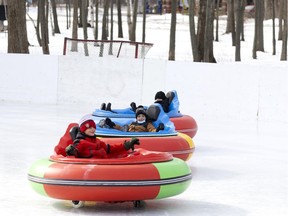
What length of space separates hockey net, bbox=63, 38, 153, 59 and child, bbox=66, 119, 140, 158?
1323 cm

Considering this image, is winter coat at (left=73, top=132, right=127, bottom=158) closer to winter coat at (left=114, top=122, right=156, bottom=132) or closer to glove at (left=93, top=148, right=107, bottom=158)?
glove at (left=93, top=148, right=107, bottom=158)

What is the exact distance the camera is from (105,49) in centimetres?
2203

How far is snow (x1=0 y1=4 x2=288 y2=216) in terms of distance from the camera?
8.36 metres

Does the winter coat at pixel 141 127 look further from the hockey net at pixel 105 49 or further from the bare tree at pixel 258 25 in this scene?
the bare tree at pixel 258 25

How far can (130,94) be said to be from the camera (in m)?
19.9

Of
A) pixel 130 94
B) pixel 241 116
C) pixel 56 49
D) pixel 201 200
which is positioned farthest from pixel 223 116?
pixel 56 49

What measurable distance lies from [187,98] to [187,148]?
8198mm

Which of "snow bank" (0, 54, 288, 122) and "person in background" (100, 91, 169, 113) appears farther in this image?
"snow bank" (0, 54, 288, 122)

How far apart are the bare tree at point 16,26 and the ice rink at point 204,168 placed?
26.9 feet

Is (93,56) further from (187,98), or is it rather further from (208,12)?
(208,12)

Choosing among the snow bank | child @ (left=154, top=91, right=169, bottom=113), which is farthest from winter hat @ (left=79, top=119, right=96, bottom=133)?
the snow bank

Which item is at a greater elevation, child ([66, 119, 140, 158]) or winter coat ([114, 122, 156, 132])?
child ([66, 119, 140, 158])

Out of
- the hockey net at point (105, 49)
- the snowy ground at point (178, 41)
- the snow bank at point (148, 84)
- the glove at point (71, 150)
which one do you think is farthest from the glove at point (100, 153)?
the snowy ground at point (178, 41)

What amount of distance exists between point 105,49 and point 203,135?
284 inches
